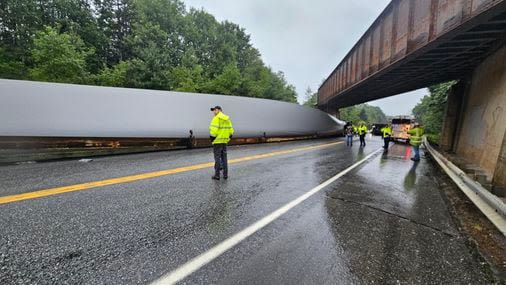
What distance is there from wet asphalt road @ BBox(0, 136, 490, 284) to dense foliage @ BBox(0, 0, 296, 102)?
855 inches

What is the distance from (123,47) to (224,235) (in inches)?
1560

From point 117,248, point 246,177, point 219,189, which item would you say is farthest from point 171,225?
point 246,177

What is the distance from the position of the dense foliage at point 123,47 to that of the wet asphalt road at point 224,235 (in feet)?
71.3

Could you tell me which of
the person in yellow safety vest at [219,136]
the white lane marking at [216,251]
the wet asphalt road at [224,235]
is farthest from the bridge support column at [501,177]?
the person in yellow safety vest at [219,136]

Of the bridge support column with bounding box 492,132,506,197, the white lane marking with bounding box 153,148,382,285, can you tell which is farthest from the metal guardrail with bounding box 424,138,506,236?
the white lane marking with bounding box 153,148,382,285

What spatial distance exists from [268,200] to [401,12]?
1050 cm

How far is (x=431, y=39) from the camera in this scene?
23.8 feet

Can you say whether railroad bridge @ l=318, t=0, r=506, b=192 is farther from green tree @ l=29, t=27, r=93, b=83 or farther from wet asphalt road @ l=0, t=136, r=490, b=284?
green tree @ l=29, t=27, r=93, b=83

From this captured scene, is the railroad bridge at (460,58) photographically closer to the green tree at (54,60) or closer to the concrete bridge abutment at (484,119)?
the concrete bridge abutment at (484,119)

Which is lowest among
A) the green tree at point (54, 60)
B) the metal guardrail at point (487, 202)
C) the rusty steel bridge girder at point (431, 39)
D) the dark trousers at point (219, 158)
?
the metal guardrail at point (487, 202)

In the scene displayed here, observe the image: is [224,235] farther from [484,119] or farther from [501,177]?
[484,119]

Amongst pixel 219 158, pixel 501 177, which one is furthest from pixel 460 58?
pixel 219 158

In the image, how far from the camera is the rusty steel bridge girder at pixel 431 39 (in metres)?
5.95

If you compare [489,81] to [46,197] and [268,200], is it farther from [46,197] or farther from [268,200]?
[46,197]
